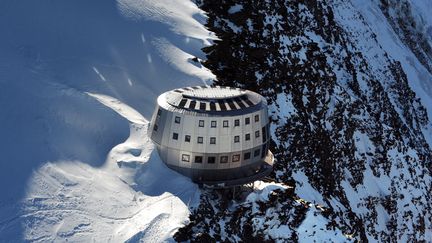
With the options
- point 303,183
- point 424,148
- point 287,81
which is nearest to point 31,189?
point 303,183

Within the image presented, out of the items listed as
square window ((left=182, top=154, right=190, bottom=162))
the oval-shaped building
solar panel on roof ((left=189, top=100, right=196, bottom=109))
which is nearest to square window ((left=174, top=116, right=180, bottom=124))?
the oval-shaped building

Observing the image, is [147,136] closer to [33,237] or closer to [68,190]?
[68,190]

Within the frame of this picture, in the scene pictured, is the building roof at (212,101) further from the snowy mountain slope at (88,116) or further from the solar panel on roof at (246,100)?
the snowy mountain slope at (88,116)

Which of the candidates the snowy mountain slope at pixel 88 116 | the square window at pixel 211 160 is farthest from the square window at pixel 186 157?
the snowy mountain slope at pixel 88 116

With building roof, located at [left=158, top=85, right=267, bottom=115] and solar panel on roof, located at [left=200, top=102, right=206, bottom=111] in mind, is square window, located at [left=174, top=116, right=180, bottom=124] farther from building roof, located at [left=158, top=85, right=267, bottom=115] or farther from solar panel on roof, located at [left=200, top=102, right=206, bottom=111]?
solar panel on roof, located at [left=200, top=102, right=206, bottom=111]

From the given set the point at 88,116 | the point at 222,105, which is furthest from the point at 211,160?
the point at 88,116

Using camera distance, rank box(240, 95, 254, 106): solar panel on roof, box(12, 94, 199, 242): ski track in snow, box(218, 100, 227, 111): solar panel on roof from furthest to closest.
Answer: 1. box(240, 95, 254, 106): solar panel on roof
2. box(218, 100, 227, 111): solar panel on roof
3. box(12, 94, 199, 242): ski track in snow

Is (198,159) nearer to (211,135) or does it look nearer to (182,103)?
(211,135)
